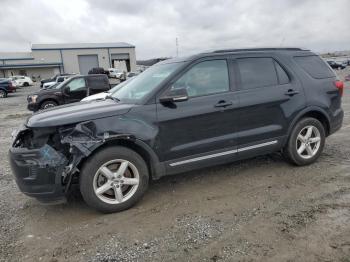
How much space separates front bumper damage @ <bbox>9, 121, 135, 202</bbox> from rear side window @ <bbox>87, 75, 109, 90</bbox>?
29.5 ft

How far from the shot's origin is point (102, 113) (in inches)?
147

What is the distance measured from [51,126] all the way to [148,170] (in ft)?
4.20

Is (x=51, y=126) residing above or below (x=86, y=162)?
above

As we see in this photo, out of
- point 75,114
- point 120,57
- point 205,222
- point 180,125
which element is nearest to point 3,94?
point 75,114

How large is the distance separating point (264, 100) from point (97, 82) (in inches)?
359

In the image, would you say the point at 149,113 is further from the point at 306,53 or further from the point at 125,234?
the point at 306,53

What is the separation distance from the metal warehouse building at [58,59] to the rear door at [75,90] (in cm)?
5112

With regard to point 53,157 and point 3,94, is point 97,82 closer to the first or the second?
point 53,157

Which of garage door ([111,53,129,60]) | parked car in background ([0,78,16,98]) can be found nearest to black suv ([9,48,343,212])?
parked car in background ([0,78,16,98])

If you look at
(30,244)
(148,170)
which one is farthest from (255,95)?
(30,244)

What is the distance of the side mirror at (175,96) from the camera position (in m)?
3.89

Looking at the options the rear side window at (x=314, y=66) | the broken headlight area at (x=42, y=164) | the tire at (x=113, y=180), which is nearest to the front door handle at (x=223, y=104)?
the tire at (x=113, y=180)

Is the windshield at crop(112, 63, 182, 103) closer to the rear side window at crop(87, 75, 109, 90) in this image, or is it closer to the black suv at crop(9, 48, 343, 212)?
the black suv at crop(9, 48, 343, 212)

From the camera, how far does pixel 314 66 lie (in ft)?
17.0
